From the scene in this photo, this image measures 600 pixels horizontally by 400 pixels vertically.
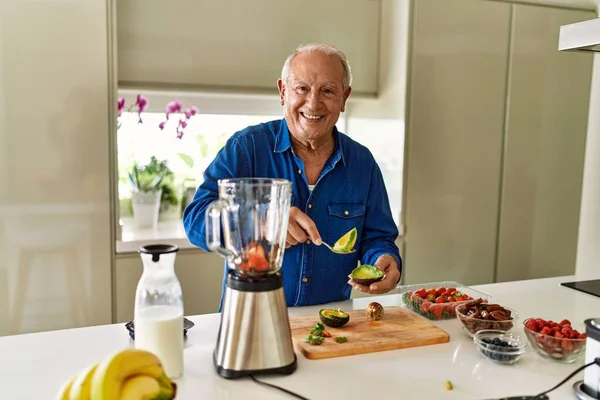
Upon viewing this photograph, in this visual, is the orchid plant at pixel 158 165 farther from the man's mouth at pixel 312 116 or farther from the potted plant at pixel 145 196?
the man's mouth at pixel 312 116

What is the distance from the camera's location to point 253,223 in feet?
3.60

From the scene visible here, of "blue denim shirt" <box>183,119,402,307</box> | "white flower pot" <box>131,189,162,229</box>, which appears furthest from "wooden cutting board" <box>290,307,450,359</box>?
"white flower pot" <box>131,189,162,229</box>

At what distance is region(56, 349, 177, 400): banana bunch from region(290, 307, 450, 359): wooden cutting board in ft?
1.31

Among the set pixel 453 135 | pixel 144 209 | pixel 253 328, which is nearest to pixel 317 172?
pixel 253 328

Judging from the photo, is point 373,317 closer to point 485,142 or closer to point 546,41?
point 485,142

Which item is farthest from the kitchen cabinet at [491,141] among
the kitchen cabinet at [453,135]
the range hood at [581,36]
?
the range hood at [581,36]

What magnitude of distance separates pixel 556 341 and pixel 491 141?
5.87 feet

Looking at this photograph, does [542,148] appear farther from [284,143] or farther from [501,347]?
[501,347]

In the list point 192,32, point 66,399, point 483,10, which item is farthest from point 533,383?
point 483,10

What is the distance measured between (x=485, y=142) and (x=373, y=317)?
1.70 metres

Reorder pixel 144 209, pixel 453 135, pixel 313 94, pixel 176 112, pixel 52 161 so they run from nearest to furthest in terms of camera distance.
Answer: pixel 313 94 < pixel 52 161 < pixel 144 209 < pixel 176 112 < pixel 453 135

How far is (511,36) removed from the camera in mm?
2750

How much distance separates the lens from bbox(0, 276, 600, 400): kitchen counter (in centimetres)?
101

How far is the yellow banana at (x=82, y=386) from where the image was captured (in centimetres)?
81
